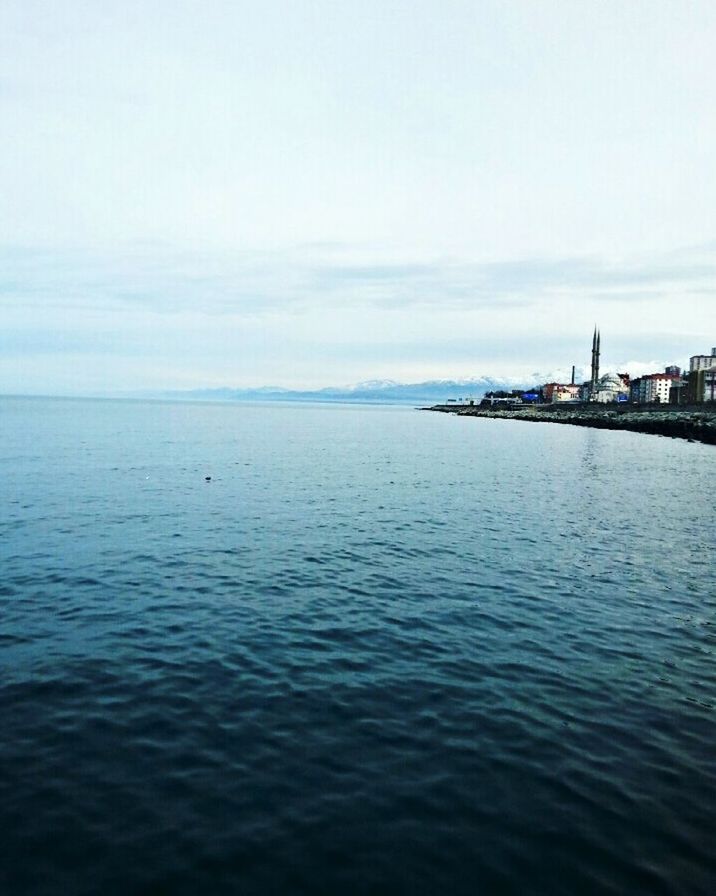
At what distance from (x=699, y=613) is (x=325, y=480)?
38.3 m

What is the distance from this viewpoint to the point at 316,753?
12789mm

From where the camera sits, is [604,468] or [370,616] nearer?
[370,616]

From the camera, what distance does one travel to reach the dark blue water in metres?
9.97

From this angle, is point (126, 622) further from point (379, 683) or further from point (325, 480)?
point (325, 480)

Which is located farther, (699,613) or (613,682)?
(699,613)

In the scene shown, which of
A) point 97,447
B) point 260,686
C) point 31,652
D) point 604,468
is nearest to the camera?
point 260,686

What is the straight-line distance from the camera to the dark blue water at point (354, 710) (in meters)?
9.97

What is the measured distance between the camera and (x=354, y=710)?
1455cm

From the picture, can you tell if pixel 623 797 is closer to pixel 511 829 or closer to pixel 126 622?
pixel 511 829

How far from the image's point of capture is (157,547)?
98.5 feet

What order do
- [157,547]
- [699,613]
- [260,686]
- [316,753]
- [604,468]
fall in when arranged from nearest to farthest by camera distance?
[316,753], [260,686], [699,613], [157,547], [604,468]

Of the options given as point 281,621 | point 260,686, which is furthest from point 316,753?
point 281,621

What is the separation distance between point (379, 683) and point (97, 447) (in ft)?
250

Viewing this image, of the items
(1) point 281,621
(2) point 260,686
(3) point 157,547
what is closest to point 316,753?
(2) point 260,686
